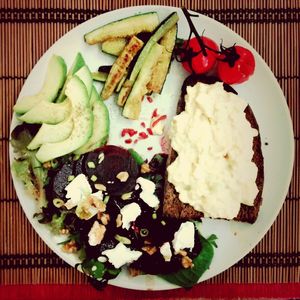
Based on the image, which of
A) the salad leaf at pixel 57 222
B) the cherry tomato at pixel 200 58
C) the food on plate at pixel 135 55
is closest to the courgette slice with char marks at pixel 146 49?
the food on plate at pixel 135 55

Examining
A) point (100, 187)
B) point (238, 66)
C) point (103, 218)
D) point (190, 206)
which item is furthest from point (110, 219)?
point (238, 66)

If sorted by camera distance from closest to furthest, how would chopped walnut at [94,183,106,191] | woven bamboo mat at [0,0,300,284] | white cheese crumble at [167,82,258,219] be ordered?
white cheese crumble at [167,82,258,219] < chopped walnut at [94,183,106,191] < woven bamboo mat at [0,0,300,284]

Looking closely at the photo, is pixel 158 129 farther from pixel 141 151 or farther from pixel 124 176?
pixel 124 176

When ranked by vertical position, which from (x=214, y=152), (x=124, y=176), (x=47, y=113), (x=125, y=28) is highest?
(x=125, y=28)

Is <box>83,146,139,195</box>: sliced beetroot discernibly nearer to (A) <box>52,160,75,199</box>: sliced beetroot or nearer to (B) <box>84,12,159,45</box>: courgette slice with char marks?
(A) <box>52,160,75,199</box>: sliced beetroot

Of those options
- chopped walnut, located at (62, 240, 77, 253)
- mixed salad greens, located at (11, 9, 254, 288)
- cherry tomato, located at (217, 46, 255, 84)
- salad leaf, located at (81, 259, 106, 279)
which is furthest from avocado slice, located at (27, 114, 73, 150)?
cherry tomato, located at (217, 46, 255, 84)

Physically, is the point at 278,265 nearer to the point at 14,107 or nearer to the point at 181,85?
the point at 181,85
